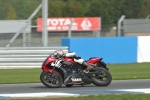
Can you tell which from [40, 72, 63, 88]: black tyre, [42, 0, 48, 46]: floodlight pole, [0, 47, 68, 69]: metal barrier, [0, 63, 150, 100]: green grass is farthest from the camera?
[42, 0, 48, 46]: floodlight pole

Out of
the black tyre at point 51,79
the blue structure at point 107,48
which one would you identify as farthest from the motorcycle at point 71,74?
the blue structure at point 107,48

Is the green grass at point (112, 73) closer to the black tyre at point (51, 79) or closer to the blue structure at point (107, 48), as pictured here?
the blue structure at point (107, 48)

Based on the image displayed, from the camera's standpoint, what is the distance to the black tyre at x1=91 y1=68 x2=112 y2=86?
12.7 m

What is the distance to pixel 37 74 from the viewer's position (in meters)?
16.9

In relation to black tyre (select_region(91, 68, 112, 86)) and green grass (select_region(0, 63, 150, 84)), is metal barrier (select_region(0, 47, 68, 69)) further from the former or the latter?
black tyre (select_region(91, 68, 112, 86))

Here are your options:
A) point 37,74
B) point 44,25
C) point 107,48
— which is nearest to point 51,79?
point 37,74

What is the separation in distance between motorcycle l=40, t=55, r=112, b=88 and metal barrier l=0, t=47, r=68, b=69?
21.3ft

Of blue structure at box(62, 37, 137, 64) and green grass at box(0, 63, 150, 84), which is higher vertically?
blue structure at box(62, 37, 137, 64)

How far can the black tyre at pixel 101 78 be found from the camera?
12.7 metres

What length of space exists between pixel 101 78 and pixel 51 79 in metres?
1.27

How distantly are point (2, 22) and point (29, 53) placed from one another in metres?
1.64

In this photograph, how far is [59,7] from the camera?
179 feet

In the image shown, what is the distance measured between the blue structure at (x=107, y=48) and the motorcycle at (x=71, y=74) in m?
7.10

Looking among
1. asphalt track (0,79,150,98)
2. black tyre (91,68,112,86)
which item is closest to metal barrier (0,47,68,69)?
asphalt track (0,79,150,98)
